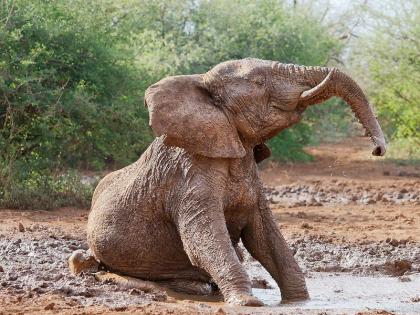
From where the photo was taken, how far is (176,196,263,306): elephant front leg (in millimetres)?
7168

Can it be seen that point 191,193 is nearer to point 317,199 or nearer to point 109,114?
point 109,114

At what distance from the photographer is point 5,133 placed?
46.7ft

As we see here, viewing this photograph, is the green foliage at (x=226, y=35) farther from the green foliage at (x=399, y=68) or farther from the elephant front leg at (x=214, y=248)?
the elephant front leg at (x=214, y=248)

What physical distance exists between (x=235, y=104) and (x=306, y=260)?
9.43 ft

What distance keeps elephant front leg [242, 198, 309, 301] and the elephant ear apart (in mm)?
621

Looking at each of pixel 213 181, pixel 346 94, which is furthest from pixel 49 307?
pixel 346 94

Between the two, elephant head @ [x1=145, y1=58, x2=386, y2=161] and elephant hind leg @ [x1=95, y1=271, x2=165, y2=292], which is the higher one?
elephant head @ [x1=145, y1=58, x2=386, y2=161]

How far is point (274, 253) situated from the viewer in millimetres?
7828

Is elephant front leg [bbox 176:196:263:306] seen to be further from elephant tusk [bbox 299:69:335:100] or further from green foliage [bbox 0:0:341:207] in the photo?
green foliage [bbox 0:0:341:207]

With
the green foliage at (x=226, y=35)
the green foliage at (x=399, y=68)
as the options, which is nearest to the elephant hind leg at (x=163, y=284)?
the green foliage at (x=226, y=35)

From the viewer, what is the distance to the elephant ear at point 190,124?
741 centimetres

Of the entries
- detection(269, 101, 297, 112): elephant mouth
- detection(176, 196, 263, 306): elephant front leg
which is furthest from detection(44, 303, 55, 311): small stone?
detection(269, 101, 297, 112): elephant mouth

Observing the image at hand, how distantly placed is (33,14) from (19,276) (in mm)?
7187

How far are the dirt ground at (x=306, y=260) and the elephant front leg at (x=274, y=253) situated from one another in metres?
0.15
